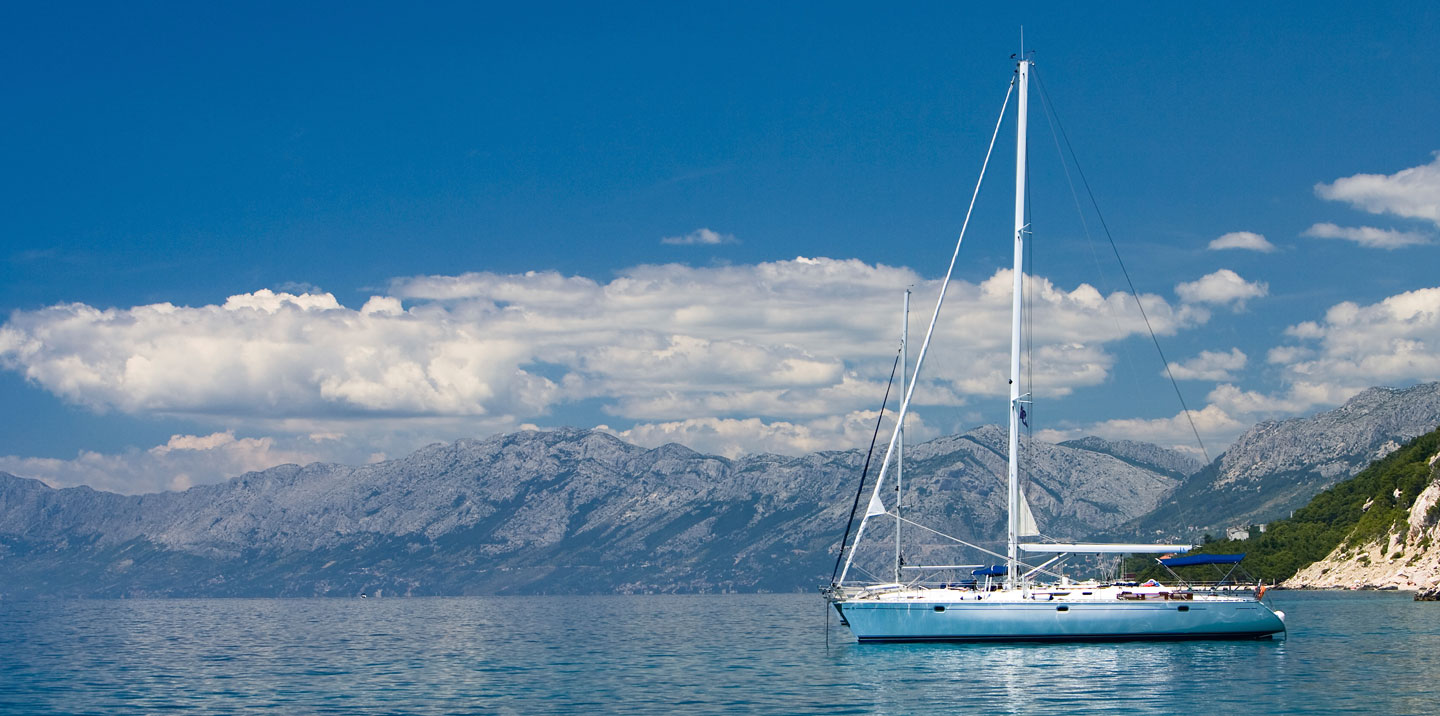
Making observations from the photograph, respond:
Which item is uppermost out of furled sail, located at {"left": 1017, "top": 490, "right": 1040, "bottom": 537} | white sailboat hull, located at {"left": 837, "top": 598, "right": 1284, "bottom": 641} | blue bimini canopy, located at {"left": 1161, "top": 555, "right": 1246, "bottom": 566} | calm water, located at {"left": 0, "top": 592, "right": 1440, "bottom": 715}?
furled sail, located at {"left": 1017, "top": 490, "right": 1040, "bottom": 537}

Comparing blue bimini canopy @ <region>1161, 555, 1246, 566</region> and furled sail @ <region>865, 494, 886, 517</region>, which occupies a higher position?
furled sail @ <region>865, 494, 886, 517</region>

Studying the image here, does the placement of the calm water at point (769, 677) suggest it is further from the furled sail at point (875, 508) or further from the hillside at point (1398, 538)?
the hillside at point (1398, 538)

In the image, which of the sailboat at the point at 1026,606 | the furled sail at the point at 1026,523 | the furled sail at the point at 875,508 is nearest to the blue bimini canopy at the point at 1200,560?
the sailboat at the point at 1026,606

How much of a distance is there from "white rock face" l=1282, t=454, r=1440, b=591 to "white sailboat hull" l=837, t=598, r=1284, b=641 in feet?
308

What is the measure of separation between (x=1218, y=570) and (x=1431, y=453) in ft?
121

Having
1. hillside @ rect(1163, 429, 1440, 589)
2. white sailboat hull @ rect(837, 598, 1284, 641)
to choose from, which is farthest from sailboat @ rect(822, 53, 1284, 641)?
hillside @ rect(1163, 429, 1440, 589)

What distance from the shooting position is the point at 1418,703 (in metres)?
43.2

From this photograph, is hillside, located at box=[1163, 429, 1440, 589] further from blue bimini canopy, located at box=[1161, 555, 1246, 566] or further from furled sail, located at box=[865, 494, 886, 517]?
furled sail, located at box=[865, 494, 886, 517]

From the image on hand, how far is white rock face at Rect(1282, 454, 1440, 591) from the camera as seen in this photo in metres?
158

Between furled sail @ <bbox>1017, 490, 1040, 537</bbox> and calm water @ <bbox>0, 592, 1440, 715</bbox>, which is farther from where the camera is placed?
furled sail @ <bbox>1017, 490, 1040, 537</bbox>

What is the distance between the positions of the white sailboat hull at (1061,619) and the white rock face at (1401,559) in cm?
9385

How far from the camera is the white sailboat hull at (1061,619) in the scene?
6316cm

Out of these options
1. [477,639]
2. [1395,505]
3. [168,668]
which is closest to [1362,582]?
[1395,505]

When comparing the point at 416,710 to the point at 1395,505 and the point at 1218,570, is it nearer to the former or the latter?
the point at 1218,570
